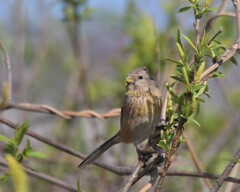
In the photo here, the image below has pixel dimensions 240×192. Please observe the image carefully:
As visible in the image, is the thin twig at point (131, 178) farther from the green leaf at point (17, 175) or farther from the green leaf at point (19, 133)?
the green leaf at point (17, 175)

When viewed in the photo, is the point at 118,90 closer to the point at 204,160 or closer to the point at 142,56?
the point at 142,56

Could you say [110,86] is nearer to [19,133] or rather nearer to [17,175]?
[19,133]

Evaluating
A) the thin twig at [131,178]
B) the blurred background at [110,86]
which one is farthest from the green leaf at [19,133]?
the blurred background at [110,86]

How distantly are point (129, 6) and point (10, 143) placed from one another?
261 cm

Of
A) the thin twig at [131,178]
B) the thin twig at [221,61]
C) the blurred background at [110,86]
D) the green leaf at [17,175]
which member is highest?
the thin twig at [221,61]

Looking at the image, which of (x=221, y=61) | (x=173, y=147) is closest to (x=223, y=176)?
(x=173, y=147)

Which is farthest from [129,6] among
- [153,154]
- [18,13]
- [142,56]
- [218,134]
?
[153,154]

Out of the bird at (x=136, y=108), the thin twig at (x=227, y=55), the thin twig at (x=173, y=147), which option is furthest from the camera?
the bird at (x=136, y=108)

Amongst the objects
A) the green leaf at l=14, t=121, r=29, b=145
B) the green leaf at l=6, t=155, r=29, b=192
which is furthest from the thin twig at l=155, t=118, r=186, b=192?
the green leaf at l=14, t=121, r=29, b=145

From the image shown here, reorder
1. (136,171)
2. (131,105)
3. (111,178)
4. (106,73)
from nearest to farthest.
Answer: (136,171) < (131,105) < (111,178) < (106,73)

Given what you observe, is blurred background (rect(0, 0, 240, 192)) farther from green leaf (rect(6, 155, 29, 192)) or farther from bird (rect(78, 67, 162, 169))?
green leaf (rect(6, 155, 29, 192))

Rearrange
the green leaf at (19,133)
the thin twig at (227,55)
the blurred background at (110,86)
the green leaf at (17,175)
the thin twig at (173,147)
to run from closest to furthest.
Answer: the green leaf at (17,175)
the thin twig at (173,147)
the thin twig at (227,55)
the green leaf at (19,133)
the blurred background at (110,86)

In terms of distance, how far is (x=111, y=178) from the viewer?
4363mm

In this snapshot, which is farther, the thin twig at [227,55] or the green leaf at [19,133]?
the green leaf at [19,133]
